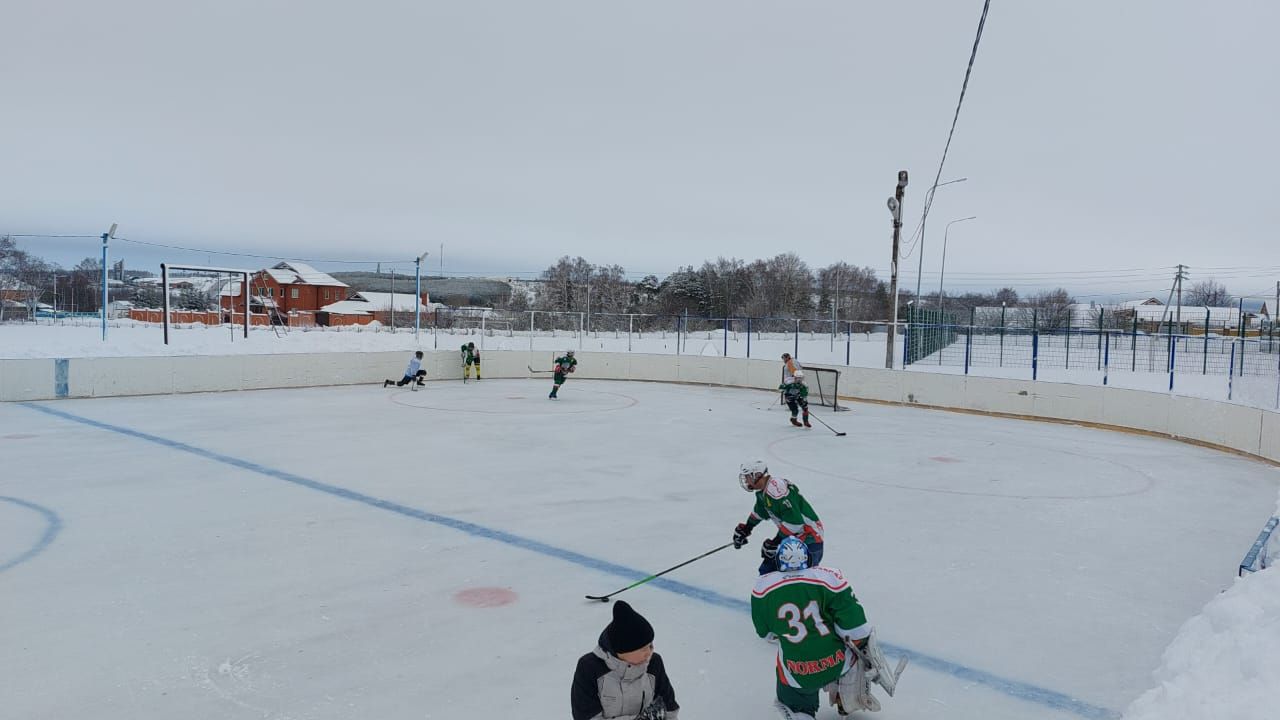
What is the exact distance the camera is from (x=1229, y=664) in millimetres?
3104

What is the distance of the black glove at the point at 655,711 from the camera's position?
277cm

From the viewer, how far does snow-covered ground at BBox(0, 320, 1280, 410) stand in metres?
20.3

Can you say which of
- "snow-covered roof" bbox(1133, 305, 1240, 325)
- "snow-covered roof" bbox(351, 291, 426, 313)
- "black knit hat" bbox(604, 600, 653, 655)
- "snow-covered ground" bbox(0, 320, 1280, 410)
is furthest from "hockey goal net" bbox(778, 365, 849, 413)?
"snow-covered roof" bbox(351, 291, 426, 313)

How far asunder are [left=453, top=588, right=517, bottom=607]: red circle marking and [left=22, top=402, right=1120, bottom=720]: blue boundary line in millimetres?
891

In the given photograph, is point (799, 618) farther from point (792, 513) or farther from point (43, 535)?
point (43, 535)

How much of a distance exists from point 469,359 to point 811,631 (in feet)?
68.4

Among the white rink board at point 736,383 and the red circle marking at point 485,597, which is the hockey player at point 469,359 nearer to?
the white rink board at point 736,383

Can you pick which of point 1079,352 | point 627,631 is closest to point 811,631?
point 627,631

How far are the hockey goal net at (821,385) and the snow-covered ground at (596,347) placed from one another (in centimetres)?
182

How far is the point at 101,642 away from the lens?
15.5ft

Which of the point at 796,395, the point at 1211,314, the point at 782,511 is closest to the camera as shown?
the point at 782,511

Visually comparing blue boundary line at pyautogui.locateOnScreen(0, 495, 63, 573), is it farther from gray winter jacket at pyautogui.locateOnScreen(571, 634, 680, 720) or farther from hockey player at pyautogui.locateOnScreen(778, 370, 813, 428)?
hockey player at pyautogui.locateOnScreen(778, 370, 813, 428)

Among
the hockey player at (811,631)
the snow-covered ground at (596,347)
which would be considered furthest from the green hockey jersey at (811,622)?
the snow-covered ground at (596,347)

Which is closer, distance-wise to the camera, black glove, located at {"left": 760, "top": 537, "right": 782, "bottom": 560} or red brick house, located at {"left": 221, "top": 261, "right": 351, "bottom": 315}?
black glove, located at {"left": 760, "top": 537, "right": 782, "bottom": 560}
